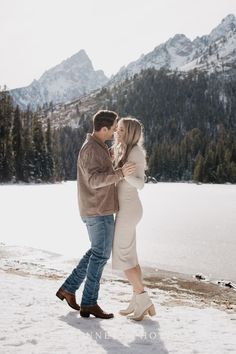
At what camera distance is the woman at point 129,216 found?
21.3ft

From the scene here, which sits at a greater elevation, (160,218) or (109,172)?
(109,172)

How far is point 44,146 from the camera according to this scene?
339 ft

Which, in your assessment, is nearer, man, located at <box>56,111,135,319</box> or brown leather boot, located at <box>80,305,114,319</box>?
man, located at <box>56,111,135,319</box>

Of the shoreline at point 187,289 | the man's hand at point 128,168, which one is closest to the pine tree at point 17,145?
the shoreline at point 187,289

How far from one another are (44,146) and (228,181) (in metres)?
52.1

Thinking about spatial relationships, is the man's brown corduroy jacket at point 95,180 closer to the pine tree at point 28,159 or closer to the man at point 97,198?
the man at point 97,198

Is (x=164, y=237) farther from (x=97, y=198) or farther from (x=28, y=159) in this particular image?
(x=28, y=159)

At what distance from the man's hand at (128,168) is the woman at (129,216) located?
17cm

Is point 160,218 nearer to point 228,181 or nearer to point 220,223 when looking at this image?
point 220,223

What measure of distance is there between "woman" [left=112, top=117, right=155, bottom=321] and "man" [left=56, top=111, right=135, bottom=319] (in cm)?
11

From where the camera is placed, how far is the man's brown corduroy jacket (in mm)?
6266

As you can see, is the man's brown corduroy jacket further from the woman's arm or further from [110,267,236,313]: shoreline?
[110,267,236,313]: shoreline

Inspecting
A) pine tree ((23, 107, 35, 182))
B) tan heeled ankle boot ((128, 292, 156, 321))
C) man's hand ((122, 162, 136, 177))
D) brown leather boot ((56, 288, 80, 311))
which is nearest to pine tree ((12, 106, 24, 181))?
pine tree ((23, 107, 35, 182))

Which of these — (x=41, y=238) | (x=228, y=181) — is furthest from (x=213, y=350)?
(x=228, y=181)
